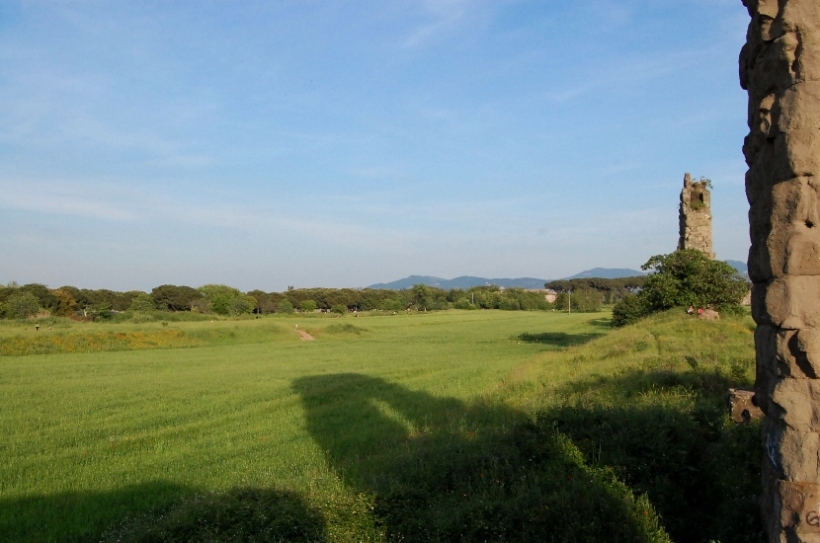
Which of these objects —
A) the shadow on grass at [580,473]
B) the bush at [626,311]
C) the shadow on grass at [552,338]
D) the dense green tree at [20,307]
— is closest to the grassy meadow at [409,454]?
the shadow on grass at [580,473]

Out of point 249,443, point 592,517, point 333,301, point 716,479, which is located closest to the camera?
point 592,517

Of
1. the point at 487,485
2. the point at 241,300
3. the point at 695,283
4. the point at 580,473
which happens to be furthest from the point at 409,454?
the point at 241,300

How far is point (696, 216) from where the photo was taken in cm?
2889

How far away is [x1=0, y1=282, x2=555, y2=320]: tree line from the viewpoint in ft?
275

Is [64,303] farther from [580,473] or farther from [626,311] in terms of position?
[580,473]

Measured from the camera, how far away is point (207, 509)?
7047mm

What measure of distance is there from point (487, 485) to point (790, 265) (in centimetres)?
440

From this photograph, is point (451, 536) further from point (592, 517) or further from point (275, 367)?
point (275, 367)

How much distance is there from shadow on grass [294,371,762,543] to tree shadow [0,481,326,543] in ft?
3.65

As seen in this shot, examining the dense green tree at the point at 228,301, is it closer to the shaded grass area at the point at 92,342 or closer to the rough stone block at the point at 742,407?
the shaded grass area at the point at 92,342

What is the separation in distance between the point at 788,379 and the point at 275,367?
A: 2414 cm

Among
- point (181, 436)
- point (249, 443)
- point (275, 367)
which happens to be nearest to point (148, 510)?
point (249, 443)

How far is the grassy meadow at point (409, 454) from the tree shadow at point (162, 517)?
0.03 metres

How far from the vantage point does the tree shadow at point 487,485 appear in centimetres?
648
